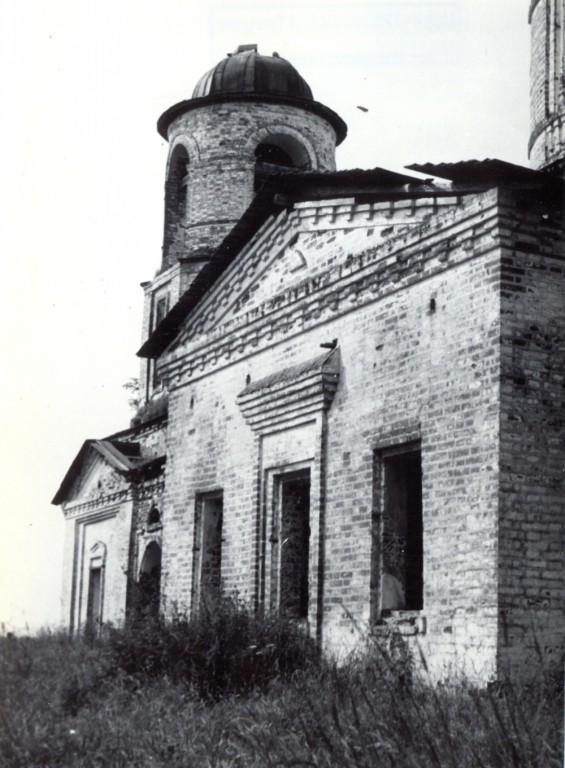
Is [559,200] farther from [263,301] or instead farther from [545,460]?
[263,301]

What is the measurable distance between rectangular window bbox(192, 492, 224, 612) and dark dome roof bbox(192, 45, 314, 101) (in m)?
10.9

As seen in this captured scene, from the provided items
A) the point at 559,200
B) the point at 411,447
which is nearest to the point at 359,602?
the point at 411,447

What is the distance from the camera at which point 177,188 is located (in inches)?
914

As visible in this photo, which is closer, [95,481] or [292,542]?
[292,542]

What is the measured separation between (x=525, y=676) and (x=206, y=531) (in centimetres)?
654

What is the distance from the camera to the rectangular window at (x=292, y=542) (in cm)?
1219

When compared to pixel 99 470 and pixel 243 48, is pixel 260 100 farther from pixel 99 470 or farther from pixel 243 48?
pixel 99 470

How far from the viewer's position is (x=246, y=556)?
12.7 meters

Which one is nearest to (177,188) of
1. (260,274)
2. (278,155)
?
(278,155)

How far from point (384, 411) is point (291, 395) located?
5.65 ft

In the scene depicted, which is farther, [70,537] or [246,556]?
[70,537]

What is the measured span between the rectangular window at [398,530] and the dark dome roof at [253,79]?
44.5 feet

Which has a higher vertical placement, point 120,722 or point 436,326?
point 436,326

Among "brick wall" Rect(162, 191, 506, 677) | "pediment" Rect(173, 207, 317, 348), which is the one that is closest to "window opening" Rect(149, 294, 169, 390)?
"pediment" Rect(173, 207, 317, 348)
